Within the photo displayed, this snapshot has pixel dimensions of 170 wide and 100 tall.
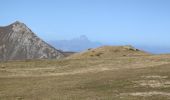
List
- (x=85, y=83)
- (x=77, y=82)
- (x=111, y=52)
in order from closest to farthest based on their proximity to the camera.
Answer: (x=85, y=83), (x=77, y=82), (x=111, y=52)

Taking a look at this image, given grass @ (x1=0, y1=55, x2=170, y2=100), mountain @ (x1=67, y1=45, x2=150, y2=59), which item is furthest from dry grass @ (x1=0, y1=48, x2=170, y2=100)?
mountain @ (x1=67, y1=45, x2=150, y2=59)

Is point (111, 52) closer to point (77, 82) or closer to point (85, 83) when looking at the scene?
point (77, 82)

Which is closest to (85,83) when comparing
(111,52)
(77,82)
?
(77,82)

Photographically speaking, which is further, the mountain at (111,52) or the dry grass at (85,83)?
the mountain at (111,52)

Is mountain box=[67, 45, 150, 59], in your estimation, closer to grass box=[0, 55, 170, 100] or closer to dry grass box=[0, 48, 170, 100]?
grass box=[0, 55, 170, 100]

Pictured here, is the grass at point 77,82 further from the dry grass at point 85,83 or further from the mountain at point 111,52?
the mountain at point 111,52

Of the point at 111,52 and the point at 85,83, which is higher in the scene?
the point at 111,52

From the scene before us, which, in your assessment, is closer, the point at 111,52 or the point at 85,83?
the point at 85,83

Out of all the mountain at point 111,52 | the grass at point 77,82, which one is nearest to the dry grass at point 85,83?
the grass at point 77,82

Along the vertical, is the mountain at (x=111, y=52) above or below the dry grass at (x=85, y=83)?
above

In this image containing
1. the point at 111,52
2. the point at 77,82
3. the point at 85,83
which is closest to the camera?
the point at 85,83

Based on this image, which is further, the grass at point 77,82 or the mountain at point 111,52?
the mountain at point 111,52

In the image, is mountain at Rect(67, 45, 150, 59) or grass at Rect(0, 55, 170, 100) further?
mountain at Rect(67, 45, 150, 59)

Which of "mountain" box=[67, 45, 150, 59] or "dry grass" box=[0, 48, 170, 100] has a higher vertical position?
"mountain" box=[67, 45, 150, 59]
